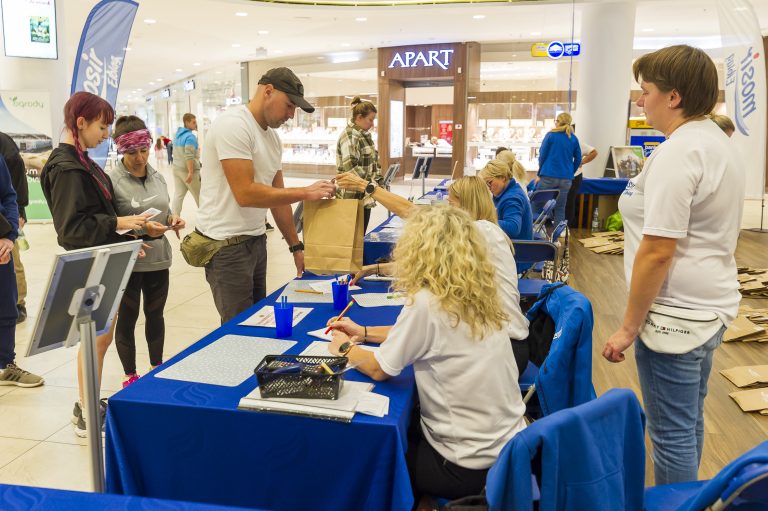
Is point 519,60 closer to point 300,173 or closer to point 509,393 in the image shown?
point 300,173

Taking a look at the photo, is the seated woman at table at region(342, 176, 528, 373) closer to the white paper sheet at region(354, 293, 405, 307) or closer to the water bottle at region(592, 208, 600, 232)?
the white paper sheet at region(354, 293, 405, 307)


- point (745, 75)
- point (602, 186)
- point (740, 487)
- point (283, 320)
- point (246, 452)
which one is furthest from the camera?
point (602, 186)

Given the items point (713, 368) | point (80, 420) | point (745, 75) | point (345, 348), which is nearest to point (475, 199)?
point (345, 348)

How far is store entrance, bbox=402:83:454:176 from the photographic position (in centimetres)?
1758

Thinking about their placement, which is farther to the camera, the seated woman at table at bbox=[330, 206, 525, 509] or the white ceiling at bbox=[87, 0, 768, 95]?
the white ceiling at bbox=[87, 0, 768, 95]

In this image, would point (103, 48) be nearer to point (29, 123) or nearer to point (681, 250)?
point (29, 123)

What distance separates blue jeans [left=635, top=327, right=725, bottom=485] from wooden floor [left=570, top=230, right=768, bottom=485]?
2.68 feet

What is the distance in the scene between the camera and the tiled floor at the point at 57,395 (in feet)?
8.59

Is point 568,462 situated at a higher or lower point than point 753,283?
higher

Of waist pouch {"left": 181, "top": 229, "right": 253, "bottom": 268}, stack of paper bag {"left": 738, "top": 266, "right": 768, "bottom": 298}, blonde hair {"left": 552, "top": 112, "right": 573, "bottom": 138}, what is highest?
blonde hair {"left": 552, "top": 112, "right": 573, "bottom": 138}

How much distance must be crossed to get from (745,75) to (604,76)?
2555mm

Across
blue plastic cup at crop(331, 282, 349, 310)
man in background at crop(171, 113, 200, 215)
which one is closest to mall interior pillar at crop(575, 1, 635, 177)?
man in background at crop(171, 113, 200, 215)

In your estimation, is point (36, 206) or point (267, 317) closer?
point (267, 317)

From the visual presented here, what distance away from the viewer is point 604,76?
9500 mm
